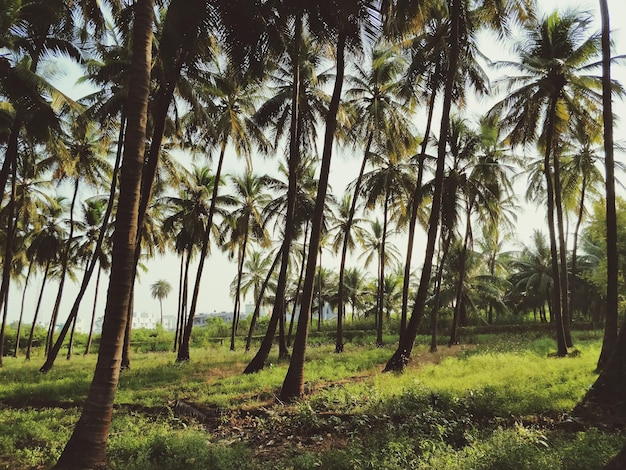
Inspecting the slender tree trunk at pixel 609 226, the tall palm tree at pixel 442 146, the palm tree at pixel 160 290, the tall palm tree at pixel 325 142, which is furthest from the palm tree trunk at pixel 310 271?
the palm tree at pixel 160 290

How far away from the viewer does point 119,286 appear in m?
5.50

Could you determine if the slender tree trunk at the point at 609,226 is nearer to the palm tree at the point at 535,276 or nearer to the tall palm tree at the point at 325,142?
the tall palm tree at the point at 325,142

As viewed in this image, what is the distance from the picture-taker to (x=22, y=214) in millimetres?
22281

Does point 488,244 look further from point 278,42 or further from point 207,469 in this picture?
point 207,469

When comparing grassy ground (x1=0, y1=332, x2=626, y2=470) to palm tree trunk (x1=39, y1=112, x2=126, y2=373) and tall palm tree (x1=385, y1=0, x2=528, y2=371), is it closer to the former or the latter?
tall palm tree (x1=385, y1=0, x2=528, y2=371)

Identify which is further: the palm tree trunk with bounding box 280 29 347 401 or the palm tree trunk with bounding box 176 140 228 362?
the palm tree trunk with bounding box 176 140 228 362

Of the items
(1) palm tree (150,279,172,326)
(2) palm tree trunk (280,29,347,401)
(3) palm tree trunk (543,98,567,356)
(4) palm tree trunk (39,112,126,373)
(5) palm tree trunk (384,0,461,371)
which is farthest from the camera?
(1) palm tree (150,279,172,326)

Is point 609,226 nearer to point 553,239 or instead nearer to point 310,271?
point 553,239

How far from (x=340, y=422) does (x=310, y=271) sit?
3.61 metres

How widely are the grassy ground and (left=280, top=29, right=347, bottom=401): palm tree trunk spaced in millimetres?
494

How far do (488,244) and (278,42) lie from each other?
33850 millimetres

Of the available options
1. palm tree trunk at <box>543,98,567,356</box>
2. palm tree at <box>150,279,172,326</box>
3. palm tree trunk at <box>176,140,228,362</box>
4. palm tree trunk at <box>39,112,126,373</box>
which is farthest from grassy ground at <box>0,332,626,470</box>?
palm tree at <box>150,279,172,326</box>

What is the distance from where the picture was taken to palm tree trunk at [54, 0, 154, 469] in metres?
5.13

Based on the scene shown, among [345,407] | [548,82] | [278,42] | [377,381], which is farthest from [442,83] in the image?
[345,407]
